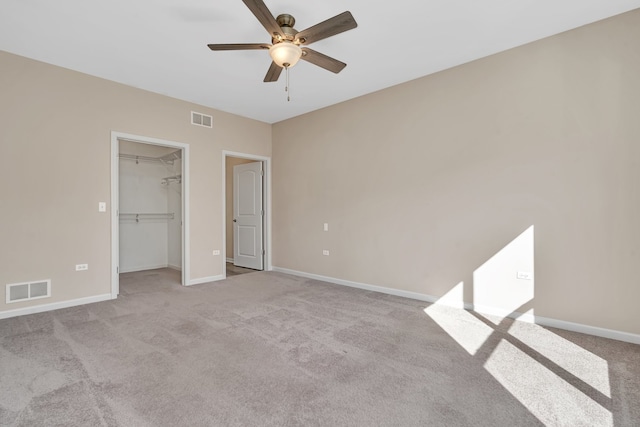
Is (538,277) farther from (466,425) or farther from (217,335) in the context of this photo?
(217,335)

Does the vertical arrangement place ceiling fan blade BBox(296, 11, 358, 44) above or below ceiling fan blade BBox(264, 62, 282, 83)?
above

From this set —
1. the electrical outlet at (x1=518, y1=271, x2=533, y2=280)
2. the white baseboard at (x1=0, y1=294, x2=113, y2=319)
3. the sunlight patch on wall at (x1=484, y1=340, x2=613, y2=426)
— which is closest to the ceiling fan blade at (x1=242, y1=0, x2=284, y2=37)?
the sunlight patch on wall at (x1=484, y1=340, x2=613, y2=426)

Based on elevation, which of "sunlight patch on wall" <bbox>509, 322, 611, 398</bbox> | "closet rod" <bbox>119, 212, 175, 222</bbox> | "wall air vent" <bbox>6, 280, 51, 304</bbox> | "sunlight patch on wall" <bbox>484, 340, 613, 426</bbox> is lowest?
"sunlight patch on wall" <bbox>484, 340, 613, 426</bbox>

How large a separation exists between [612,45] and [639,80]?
16.5 inches

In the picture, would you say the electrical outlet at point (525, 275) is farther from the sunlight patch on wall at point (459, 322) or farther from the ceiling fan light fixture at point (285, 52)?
the ceiling fan light fixture at point (285, 52)

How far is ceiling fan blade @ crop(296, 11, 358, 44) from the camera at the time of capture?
7.22 ft

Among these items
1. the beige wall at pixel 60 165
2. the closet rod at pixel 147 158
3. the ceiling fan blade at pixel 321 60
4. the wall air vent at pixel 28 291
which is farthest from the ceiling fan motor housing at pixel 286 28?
the closet rod at pixel 147 158

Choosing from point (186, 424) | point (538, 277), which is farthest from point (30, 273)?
point (538, 277)

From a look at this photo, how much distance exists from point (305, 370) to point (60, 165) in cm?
383

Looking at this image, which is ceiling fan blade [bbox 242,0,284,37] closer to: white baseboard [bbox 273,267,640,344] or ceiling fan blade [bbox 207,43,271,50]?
ceiling fan blade [bbox 207,43,271,50]

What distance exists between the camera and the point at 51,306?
3602 millimetres

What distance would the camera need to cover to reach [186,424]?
1676mm

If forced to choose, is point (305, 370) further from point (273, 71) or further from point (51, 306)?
point (51, 306)

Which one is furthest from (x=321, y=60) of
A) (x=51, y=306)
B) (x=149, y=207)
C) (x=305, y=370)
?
(x=149, y=207)
